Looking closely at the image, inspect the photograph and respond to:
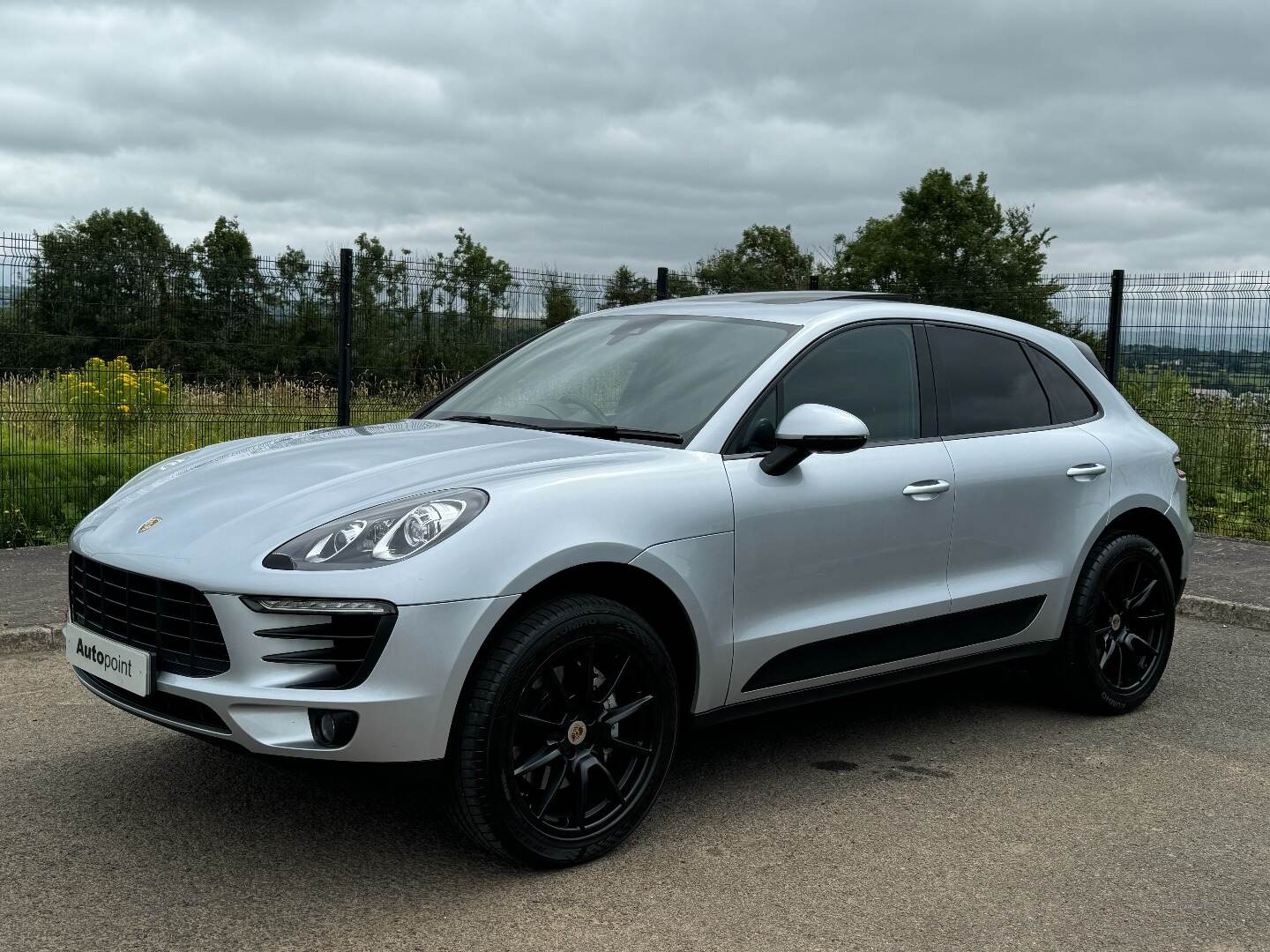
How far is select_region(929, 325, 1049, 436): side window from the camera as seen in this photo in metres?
4.94

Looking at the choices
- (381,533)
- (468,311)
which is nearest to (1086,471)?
(381,533)

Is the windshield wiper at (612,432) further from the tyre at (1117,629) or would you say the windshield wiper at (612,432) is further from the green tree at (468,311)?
the green tree at (468,311)

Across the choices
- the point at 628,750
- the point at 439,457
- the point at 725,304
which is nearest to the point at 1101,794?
the point at 628,750

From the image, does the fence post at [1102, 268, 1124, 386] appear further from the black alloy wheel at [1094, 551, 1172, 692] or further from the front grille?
the front grille

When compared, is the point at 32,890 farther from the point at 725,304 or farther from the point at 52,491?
the point at 52,491

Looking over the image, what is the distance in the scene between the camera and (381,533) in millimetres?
3473

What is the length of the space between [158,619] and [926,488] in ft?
8.52

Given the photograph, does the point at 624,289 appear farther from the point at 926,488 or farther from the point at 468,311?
the point at 926,488

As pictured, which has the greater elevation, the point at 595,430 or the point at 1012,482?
the point at 595,430

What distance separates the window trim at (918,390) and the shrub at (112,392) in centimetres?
→ 636

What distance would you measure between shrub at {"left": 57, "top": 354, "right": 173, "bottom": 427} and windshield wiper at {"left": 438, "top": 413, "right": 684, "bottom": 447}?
5.46 metres

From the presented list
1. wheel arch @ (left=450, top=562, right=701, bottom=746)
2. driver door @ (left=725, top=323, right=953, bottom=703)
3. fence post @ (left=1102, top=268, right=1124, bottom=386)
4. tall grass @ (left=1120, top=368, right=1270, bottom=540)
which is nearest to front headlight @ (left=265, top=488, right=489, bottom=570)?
wheel arch @ (left=450, top=562, right=701, bottom=746)

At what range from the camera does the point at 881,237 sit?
198 ft

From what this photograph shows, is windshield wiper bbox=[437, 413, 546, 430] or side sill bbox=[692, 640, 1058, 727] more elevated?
windshield wiper bbox=[437, 413, 546, 430]
